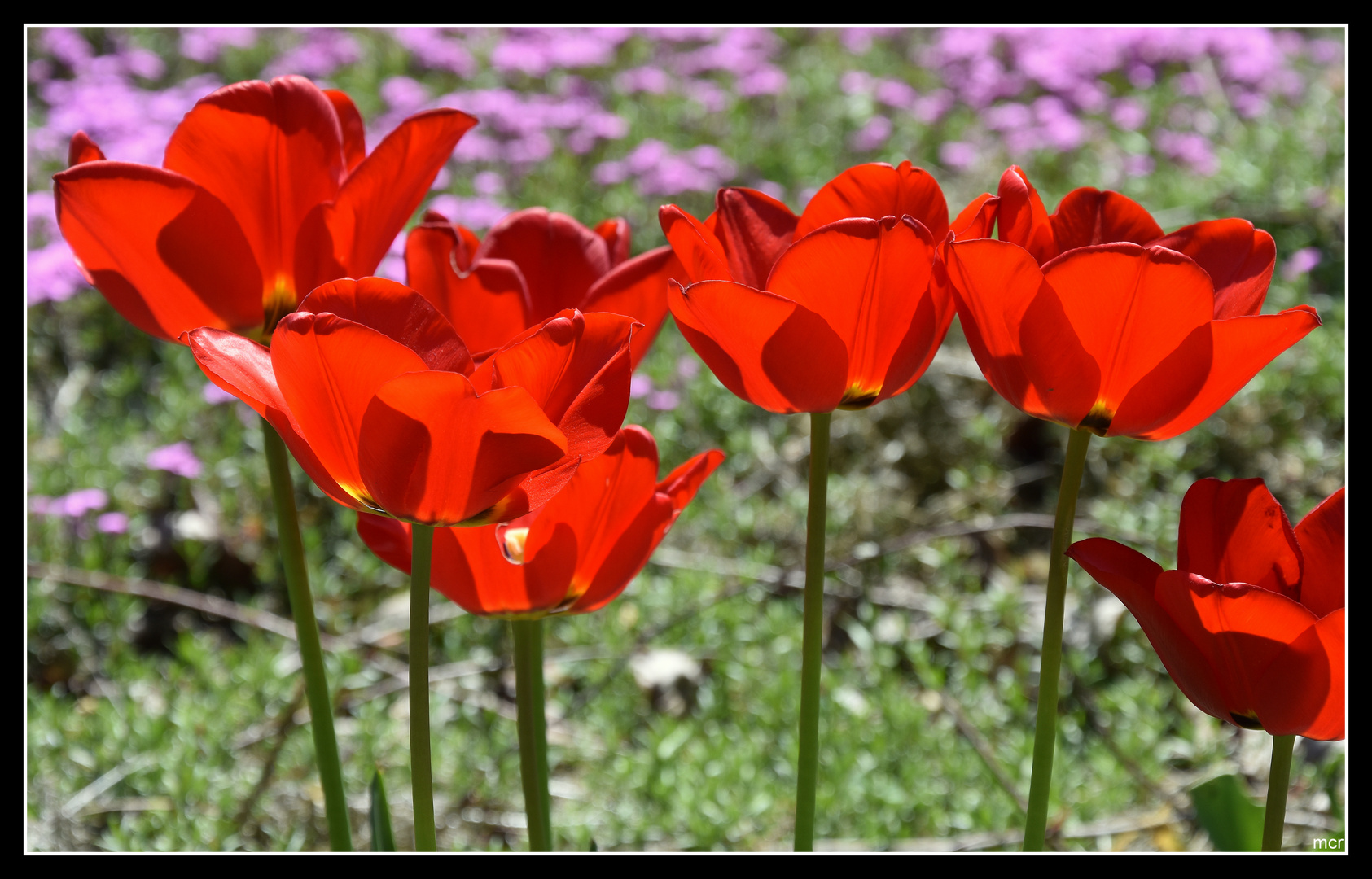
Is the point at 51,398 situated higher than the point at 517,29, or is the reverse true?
the point at 517,29

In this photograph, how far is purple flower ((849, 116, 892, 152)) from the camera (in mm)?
3539

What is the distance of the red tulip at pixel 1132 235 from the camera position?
0.61 metres

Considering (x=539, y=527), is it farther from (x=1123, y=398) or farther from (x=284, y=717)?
(x=284, y=717)

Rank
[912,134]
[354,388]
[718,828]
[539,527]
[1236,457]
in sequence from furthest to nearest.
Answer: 1. [912,134]
2. [1236,457]
3. [718,828]
4. [539,527]
5. [354,388]

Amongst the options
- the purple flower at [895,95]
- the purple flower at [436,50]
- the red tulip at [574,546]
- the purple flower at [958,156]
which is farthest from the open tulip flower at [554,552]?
the purple flower at [436,50]

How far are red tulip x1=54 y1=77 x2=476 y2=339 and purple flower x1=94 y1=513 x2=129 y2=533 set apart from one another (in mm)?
1554

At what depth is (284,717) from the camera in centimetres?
154

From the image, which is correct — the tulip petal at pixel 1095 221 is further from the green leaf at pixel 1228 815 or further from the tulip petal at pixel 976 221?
the green leaf at pixel 1228 815

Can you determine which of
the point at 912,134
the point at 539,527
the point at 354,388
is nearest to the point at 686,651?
the point at 539,527

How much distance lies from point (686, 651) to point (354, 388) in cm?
150

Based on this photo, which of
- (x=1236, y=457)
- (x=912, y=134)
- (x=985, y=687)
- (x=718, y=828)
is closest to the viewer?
(x=718, y=828)

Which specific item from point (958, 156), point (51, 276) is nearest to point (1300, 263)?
point (958, 156)

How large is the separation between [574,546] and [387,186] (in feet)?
0.78

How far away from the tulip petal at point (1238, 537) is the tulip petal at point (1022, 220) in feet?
0.50
